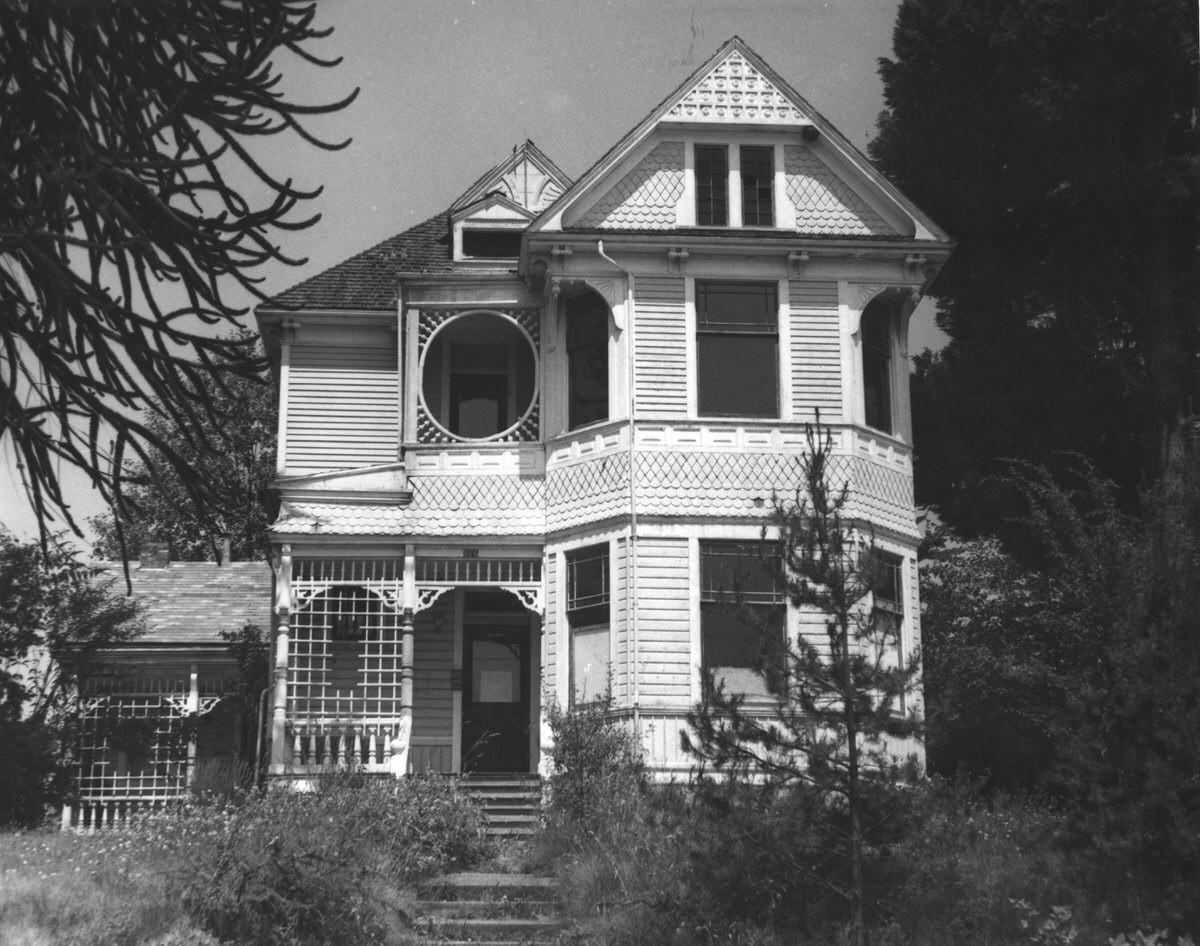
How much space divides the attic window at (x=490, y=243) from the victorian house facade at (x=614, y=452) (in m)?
0.76

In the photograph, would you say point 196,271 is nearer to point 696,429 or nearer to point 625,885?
point 625,885

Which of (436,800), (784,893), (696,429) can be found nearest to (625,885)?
(784,893)

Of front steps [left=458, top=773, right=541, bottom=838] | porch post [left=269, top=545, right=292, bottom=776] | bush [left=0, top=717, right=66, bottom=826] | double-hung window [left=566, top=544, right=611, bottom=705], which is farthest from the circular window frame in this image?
bush [left=0, top=717, right=66, bottom=826]

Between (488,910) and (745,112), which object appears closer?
(488,910)

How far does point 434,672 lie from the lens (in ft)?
78.2

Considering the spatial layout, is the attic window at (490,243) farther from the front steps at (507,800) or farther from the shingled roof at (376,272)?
the front steps at (507,800)

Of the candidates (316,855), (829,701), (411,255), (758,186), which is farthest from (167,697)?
(829,701)

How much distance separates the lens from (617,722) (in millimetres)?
21016

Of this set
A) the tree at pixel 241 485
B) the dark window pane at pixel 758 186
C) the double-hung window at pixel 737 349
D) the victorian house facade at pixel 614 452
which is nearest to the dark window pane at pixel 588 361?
the victorian house facade at pixel 614 452

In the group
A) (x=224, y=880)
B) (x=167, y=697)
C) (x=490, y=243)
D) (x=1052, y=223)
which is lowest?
(x=224, y=880)

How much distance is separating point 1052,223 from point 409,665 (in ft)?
39.6

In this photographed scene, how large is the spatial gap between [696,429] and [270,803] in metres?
7.39

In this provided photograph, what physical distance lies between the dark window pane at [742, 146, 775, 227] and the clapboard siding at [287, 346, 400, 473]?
17.9 feet

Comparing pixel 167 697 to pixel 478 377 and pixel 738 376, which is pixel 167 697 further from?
pixel 738 376
